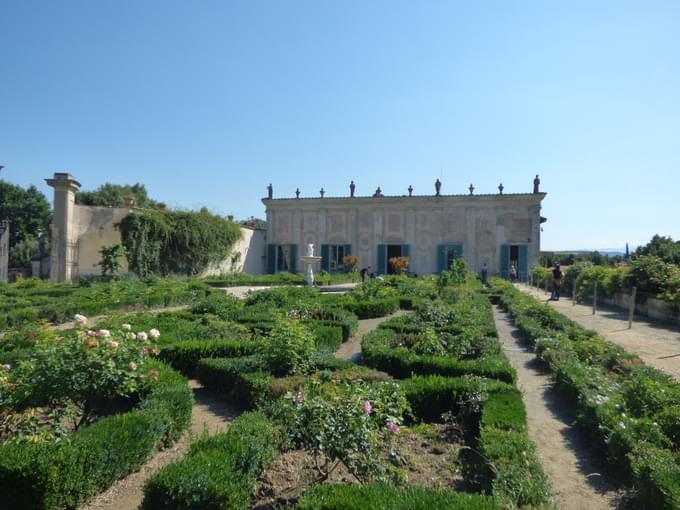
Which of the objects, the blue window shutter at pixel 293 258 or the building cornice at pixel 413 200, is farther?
the blue window shutter at pixel 293 258

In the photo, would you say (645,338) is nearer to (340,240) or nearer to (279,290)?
(279,290)

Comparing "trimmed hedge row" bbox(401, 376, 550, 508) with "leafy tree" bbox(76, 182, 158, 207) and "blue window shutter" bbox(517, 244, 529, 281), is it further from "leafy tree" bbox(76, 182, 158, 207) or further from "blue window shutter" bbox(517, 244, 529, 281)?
"leafy tree" bbox(76, 182, 158, 207)

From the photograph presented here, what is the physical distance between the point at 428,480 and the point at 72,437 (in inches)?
97.7

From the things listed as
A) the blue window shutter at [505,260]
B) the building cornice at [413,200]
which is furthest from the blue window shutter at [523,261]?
the building cornice at [413,200]

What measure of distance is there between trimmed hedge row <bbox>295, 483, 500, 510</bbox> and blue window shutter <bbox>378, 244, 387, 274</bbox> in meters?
24.4

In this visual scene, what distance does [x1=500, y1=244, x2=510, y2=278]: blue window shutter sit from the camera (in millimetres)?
25609

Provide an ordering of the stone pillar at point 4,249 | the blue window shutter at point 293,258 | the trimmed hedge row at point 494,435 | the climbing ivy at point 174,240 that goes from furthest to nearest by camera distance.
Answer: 1. the blue window shutter at point 293,258
2. the climbing ivy at point 174,240
3. the stone pillar at point 4,249
4. the trimmed hedge row at point 494,435

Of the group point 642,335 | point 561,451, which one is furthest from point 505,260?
point 561,451

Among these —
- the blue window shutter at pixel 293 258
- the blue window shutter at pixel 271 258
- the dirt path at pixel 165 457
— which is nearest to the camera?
the dirt path at pixel 165 457

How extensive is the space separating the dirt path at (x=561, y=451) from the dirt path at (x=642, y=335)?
76.8 inches

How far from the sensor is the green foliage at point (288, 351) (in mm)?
Answer: 5230

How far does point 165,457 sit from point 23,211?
42747 mm

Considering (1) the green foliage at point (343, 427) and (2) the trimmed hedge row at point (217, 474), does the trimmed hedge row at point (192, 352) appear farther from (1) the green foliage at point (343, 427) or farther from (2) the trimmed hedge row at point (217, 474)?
(2) the trimmed hedge row at point (217, 474)

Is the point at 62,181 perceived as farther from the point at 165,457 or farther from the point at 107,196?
the point at 107,196
